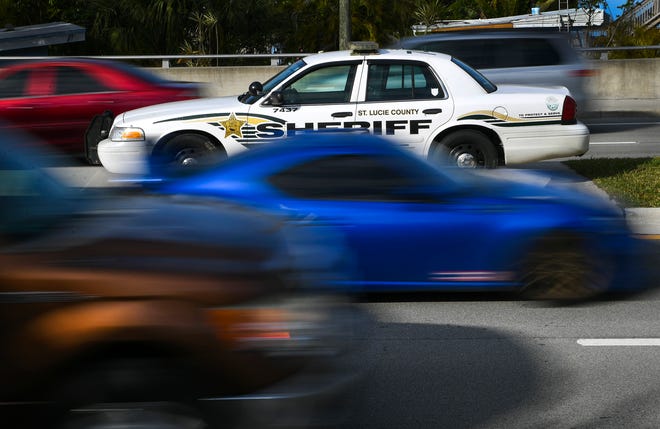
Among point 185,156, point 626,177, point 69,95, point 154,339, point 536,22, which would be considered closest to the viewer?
point 154,339

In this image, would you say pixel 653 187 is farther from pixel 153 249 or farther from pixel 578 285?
pixel 153 249

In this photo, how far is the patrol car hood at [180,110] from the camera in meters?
11.6

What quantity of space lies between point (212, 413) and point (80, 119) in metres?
10.9

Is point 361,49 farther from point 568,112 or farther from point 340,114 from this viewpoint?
point 568,112

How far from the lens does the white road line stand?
636 cm

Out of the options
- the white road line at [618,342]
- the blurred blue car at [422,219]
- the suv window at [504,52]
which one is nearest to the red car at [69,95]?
the suv window at [504,52]

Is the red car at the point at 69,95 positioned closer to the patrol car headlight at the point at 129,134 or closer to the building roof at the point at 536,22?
the patrol car headlight at the point at 129,134

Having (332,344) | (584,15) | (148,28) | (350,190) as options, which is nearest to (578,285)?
(350,190)

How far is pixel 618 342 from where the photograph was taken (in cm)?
642

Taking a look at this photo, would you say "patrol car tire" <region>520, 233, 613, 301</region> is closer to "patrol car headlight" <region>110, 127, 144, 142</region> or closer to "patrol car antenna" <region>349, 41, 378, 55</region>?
"patrol car antenna" <region>349, 41, 378, 55</region>

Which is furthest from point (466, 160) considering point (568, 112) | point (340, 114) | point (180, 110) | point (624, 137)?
point (624, 137)

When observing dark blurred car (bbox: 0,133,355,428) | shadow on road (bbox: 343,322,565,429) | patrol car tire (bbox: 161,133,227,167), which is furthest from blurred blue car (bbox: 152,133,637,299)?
patrol car tire (bbox: 161,133,227,167)

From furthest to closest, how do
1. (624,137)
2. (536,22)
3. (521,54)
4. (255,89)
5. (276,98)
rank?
1. (536,22)
2. (624,137)
3. (521,54)
4. (255,89)
5. (276,98)

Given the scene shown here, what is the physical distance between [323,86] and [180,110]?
64.2 inches
